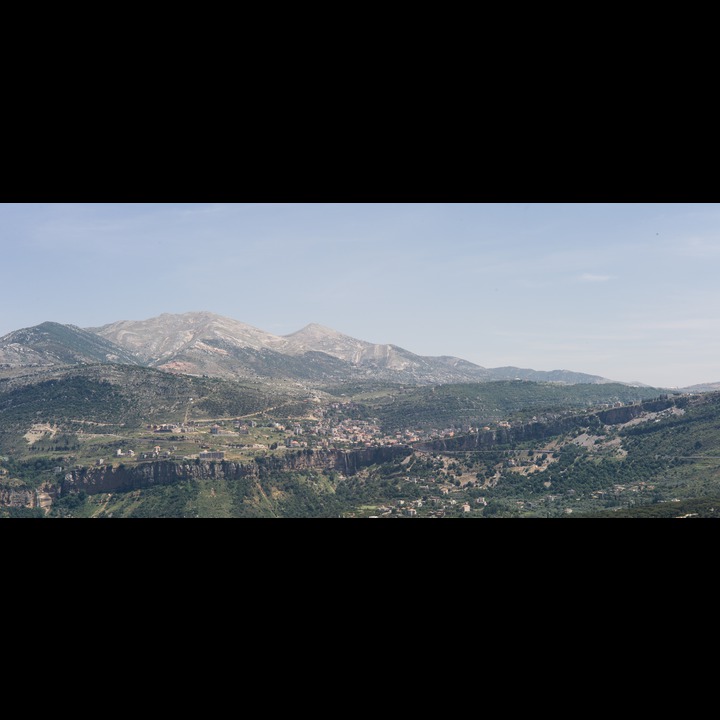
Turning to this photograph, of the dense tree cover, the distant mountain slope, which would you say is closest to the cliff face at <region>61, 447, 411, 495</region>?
the dense tree cover

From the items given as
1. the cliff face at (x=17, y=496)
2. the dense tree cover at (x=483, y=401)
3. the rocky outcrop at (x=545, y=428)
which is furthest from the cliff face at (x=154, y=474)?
the dense tree cover at (x=483, y=401)

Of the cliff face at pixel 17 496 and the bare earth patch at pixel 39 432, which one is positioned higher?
the bare earth patch at pixel 39 432

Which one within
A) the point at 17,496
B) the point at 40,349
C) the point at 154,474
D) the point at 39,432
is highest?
the point at 40,349

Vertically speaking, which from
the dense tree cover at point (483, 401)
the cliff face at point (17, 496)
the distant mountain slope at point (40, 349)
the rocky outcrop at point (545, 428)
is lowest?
the cliff face at point (17, 496)

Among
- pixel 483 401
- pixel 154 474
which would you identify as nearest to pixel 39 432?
pixel 154 474

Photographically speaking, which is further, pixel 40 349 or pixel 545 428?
pixel 40 349

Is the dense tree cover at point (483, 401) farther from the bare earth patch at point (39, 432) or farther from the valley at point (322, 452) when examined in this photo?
the bare earth patch at point (39, 432)

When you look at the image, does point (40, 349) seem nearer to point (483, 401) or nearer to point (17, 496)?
point (17, 496)

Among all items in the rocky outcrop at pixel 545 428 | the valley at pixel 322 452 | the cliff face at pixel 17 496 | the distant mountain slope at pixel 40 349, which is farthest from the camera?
the distant mountain slope at pixel 40 349

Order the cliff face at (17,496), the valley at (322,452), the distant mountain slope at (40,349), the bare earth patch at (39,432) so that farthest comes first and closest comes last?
the distant mountain slope at (40,349) → the bare earth patch at (39,432) → the cliff face at (17,496) → the valley at (322,452)

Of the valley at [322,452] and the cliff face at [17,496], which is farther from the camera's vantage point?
the cliff face at [17,496]
